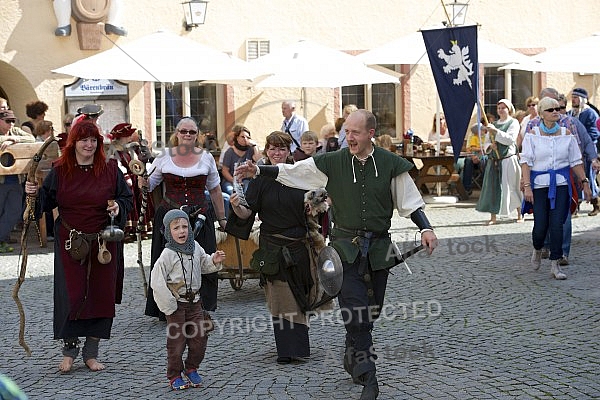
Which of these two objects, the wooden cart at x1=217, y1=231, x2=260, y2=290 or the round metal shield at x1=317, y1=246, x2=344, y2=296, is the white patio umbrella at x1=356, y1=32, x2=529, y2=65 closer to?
the wooden cart at x1=217, y1=231, x2=260, y2=290

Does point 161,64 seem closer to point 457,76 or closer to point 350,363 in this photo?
point 457,76

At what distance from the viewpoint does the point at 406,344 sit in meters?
8.26

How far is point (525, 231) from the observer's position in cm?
1505

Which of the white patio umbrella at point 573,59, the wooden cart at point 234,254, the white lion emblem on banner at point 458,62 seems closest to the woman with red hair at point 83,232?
the wooden cart at point 234,254

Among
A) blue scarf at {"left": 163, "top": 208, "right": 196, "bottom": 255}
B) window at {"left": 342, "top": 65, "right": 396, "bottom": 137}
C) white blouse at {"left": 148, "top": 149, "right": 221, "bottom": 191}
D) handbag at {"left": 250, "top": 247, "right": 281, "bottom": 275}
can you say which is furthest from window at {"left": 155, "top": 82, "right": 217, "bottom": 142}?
blue scarf at {"left": 163, "top": 208, "right": 196, "bottom": 255}

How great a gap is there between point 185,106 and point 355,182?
14.1 m

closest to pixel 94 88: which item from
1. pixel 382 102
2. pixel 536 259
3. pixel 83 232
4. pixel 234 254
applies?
pixel 382 102

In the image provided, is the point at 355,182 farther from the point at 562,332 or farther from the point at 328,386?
the point at 562,332

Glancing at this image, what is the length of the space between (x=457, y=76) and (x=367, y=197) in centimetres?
631

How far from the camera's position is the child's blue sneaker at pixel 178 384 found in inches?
277

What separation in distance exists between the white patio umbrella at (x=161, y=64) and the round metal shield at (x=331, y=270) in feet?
28.3

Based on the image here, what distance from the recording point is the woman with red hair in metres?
7.69

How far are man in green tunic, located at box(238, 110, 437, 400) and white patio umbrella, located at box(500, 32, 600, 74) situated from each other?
9.93 m

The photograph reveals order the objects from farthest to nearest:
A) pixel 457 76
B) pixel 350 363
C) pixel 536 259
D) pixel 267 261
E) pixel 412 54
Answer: pixel 412 54, pixel 457 76, pixel 536 259, pixel 267 261, pixel 350 363
